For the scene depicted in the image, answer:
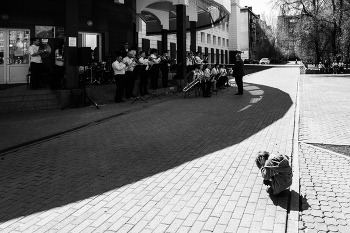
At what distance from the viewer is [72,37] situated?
1412cm

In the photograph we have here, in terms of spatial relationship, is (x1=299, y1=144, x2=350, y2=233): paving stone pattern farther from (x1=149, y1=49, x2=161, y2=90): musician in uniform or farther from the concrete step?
(x1=149, y1=49, x2=161, y2=90): musician in uniform

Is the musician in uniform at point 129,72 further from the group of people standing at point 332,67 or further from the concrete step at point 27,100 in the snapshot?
the group of people standing at point 332,67

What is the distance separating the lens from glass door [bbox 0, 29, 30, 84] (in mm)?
17625

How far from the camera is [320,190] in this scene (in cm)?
490

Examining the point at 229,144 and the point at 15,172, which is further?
the point at 229,144

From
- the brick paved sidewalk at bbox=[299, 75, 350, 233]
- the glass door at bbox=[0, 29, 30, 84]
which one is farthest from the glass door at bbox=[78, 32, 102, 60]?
the brick paved sidewalk at bbox=[299, 75, 350, 233]

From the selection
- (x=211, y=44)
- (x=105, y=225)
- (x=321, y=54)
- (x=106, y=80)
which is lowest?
(x=105, y=225)

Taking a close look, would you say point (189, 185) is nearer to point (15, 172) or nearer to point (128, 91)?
point (15, 172)

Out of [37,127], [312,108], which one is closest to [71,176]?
[37,127]

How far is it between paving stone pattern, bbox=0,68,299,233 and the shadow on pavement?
16 mm

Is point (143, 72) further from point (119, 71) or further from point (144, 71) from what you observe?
point (119, 71)

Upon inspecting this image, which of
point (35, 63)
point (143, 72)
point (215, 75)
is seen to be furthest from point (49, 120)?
point (215, 75)

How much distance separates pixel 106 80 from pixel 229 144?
10.7 m

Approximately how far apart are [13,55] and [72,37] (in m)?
5.37
